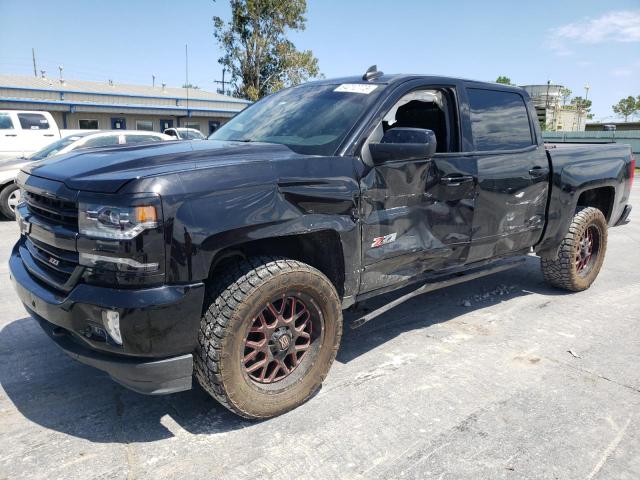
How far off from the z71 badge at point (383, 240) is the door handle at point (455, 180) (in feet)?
2.05

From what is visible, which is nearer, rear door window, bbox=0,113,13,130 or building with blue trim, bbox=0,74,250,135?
rear door window, bbox=0,113,13,130

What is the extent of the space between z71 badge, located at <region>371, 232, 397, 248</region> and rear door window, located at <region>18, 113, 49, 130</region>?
46.1 ft

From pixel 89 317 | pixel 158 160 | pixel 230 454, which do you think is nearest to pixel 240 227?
pixel 158 160

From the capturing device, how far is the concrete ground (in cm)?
246

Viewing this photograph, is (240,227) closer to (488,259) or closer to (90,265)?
(90,265)

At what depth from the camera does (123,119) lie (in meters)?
29.2

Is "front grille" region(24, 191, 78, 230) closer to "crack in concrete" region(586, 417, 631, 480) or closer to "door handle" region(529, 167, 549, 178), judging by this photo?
"crack in concrete" region(586, 417, 631, 480)

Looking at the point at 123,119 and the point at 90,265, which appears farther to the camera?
the point at 123,119

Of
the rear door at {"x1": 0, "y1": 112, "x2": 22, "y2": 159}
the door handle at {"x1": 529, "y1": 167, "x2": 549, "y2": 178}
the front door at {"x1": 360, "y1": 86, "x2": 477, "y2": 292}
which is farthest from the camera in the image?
the rear door at {"x1": 0, "y1": 112, "x2": 22, "y2": 159}

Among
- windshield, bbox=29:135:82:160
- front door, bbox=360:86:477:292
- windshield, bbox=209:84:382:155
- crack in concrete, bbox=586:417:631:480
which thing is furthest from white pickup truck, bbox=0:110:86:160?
crack in concrete, bbox=586:417:631:480

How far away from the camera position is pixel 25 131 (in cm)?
1388

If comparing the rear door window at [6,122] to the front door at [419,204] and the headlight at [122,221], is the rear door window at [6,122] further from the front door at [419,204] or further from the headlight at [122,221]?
the headlight at [122,221]

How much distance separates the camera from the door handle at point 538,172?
4398 mm

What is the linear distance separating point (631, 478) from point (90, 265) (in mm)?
2747
